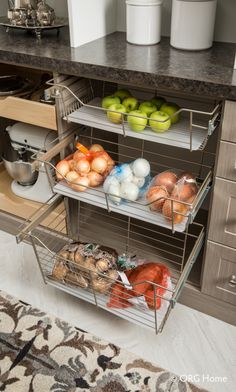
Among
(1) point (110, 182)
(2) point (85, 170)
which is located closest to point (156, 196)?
(1) point (110, 182)

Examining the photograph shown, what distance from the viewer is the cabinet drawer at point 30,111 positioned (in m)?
1.42

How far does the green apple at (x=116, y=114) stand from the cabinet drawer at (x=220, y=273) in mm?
499

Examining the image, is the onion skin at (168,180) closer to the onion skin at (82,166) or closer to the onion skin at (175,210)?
the onion skin at (175,210)

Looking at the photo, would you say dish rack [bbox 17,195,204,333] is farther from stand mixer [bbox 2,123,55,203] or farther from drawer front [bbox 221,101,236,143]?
drawer front [bbox 221,101,236,143]

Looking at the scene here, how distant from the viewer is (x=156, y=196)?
126cm

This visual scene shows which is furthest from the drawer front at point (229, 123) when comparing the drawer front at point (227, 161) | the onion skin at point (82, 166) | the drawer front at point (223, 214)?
the onion skin at point (82, 166)

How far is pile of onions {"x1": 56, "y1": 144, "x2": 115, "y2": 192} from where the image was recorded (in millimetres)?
1355

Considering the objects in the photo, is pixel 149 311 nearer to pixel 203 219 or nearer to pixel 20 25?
pixel 203 219

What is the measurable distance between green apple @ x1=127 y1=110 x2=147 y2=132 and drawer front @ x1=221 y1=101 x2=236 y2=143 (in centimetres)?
25

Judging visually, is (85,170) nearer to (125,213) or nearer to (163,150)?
(125,213)

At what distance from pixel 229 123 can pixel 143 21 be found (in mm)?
530

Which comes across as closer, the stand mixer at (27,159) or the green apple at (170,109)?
the green apple at (170,109)

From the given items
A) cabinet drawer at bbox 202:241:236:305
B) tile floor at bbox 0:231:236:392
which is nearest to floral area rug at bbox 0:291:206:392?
tile floor at bbox 0:231:236:392

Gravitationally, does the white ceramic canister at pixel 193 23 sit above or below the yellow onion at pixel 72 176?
above
